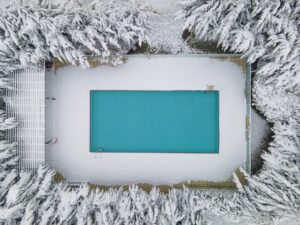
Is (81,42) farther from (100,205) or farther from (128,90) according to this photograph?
(100,205)

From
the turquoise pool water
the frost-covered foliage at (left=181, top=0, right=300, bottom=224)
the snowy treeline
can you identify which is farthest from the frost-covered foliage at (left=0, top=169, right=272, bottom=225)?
the turquoise pool water

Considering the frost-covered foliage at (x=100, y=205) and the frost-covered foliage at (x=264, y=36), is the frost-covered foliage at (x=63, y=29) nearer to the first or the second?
the frost-covered foliage at (x=264, y=36)

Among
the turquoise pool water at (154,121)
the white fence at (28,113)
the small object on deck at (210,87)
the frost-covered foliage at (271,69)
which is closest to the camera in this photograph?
the frost-covered foliage at (271,69)

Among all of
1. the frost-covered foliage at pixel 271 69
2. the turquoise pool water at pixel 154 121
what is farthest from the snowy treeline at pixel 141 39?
the turquoise pool water at pixel 154 121

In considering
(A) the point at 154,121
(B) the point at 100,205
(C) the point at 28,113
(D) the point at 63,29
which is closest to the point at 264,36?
(A) the point at 154,121

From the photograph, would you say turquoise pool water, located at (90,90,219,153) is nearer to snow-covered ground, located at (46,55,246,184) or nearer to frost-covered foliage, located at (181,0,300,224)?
snow-covered ground, located at (46,55,246,184)

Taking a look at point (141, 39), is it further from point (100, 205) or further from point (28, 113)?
point (100, 205)
